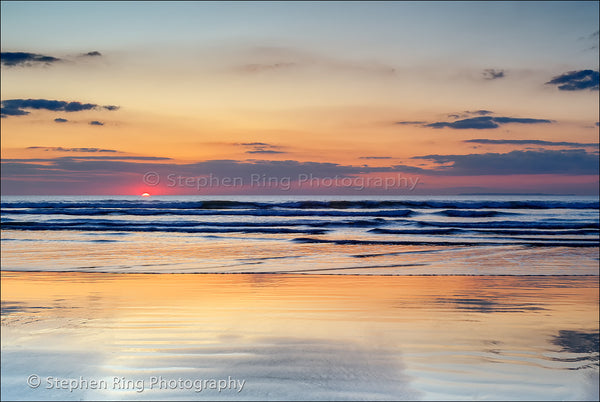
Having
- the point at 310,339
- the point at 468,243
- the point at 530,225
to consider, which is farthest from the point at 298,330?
the point at 530,225

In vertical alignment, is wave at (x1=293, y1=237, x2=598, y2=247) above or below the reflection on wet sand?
below

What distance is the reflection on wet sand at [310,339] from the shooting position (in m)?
4.12

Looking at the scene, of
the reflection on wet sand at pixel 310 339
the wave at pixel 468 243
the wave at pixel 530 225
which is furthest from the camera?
the wave at pixel 530 225

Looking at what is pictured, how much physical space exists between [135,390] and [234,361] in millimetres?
999

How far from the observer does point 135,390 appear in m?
4.04

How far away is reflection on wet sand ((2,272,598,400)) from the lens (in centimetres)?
412

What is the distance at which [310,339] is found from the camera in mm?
5406

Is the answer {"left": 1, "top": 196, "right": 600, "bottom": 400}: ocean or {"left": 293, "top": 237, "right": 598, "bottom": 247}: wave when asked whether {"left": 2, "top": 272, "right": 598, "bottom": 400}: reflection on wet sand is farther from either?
{"left": 293, "top": 237, "right": 598, "bottom": 247}: wave

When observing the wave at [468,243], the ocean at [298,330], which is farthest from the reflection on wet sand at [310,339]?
the wave at [468,243]

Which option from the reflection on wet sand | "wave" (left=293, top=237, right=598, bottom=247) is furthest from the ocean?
"wave" (left=293, top=237, right=598, bottom=247)

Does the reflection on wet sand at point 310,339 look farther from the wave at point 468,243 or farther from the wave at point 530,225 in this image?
the wave at point 530,225

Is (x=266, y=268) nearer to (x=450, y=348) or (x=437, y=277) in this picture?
(x=437, y=277)

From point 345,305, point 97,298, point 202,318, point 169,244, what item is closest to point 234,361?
point 202,318

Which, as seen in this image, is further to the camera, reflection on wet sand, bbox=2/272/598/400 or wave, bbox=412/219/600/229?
wave, bbox=412/219/600/229
